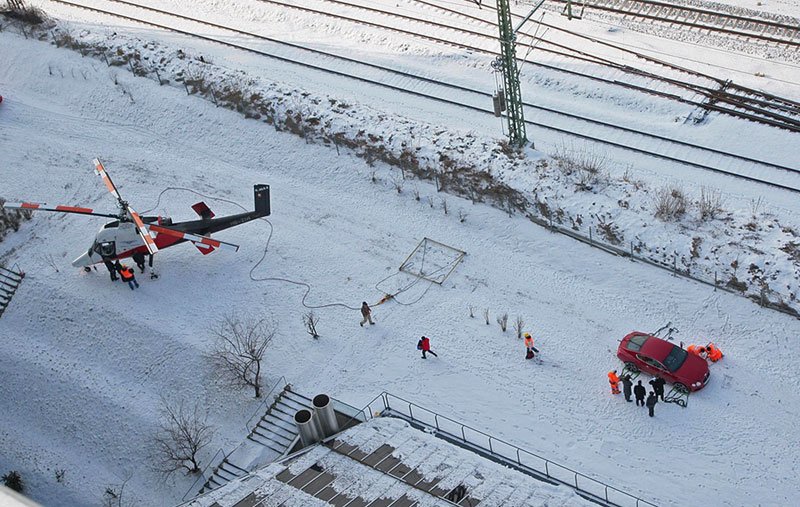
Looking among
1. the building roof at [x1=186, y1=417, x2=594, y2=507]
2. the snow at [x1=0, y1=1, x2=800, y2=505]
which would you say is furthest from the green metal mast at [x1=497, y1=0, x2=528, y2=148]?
the building roof at [x1=186, y1=417, x2=594, y2=507]

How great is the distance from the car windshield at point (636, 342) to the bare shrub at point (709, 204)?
6.35 metres

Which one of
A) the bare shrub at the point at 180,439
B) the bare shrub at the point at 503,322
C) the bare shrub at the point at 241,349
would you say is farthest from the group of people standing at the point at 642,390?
the bare shrub at the point at 180,439

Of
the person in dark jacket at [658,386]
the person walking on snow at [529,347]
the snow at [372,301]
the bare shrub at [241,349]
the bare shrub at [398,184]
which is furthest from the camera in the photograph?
the bare shrub at [398,184]

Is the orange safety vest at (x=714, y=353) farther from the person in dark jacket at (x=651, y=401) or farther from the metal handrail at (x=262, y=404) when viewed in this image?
the metal handrail at (x=262, y=404)

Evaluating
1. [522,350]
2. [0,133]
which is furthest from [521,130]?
[0,133]

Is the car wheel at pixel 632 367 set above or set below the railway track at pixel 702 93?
below

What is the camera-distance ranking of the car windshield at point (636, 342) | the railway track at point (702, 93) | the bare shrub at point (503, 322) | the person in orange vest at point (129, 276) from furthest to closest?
the railway track at point (702, 93) → the person in orange vest at point (129, 276) → the bare shrub at point (503, 322) → the car windshield at point (636, 342)

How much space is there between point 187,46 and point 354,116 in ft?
38.4

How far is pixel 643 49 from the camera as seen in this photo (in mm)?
41250

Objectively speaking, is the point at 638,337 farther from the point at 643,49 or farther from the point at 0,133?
the point at 0,133

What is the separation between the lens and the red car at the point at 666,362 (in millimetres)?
26688

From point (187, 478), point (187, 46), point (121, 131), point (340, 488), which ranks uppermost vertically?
point (187, 46)

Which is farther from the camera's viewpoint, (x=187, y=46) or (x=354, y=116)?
(x=187, y=46)

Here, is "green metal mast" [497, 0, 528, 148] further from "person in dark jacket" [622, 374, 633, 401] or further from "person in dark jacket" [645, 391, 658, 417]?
"person in dark jacket" [645, 391, 658, 417]
